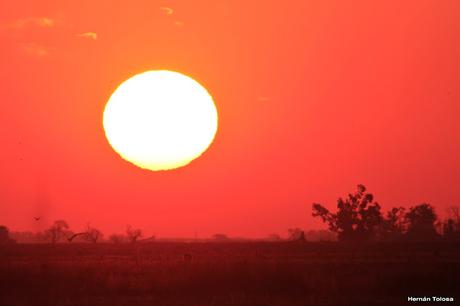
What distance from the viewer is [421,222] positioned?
5000 inches

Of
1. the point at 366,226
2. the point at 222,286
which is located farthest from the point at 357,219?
the point at 222,286

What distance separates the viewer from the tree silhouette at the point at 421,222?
118 metres

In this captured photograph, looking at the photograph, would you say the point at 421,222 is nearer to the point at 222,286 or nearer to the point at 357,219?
the point at 357,219

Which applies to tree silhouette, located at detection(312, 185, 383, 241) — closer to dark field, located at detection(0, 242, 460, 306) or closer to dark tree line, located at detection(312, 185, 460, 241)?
dark tree line, located at detection(312, 185, 460, 241)

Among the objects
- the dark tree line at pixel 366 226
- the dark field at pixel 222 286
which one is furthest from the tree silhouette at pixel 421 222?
the dark field at pixel 222 286

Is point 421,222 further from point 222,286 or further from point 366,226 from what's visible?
point 222,286

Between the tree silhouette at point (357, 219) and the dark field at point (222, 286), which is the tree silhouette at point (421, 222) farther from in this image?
the dark field at point (222, 286)

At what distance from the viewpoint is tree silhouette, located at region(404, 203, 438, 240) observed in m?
118

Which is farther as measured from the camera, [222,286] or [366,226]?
[366,226]

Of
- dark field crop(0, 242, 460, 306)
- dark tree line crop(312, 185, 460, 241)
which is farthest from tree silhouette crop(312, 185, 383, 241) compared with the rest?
dark field crop(0, 242, 460, 306)

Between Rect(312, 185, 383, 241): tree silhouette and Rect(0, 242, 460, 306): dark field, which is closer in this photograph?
Rect(0, 242, 460, 306): dark field

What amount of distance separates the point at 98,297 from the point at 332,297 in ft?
35.0

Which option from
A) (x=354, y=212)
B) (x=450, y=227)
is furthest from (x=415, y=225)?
(x=354, y=212)

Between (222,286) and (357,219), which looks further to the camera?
(357,219)
